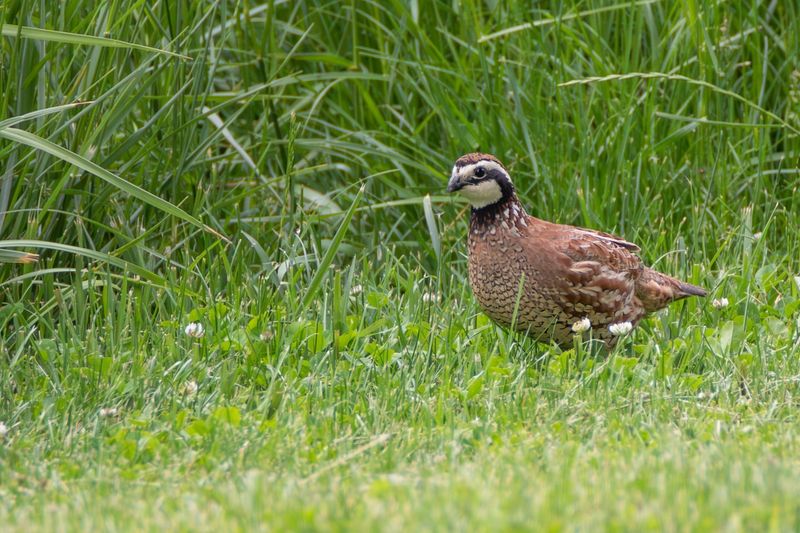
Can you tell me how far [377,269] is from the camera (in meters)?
7.12

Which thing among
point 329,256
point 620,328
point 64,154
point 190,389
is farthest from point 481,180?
point 64,154

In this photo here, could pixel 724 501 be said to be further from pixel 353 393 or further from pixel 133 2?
pixel 133 2

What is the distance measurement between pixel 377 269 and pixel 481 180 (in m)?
1.29

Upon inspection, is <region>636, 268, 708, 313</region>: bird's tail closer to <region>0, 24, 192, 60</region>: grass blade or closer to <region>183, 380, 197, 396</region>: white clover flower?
<region>183, 380, 197, 396</region>: white clover flower

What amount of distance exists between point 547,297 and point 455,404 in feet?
3.25

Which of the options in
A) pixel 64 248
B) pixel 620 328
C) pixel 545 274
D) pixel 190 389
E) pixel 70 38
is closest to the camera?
pixel 190 389

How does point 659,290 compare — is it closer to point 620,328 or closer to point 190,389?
point 620,328

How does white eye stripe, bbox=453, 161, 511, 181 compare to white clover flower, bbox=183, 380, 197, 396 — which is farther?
white eye stripe, bbox=453, 161, 511, 181

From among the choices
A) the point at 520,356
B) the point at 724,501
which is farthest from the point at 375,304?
the point at 724,501

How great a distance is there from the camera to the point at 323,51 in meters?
8.61

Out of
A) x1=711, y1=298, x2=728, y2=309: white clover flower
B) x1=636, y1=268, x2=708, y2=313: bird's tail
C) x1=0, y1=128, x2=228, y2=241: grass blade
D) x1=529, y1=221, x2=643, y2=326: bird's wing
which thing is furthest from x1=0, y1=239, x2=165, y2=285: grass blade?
x1=711, y1=298, x2=728, y2=309: white clover flower

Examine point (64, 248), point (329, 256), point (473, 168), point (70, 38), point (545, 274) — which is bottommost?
point (545, 274)

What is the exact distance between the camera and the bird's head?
6012 millimetres

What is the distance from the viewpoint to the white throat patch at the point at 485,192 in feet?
19.8
